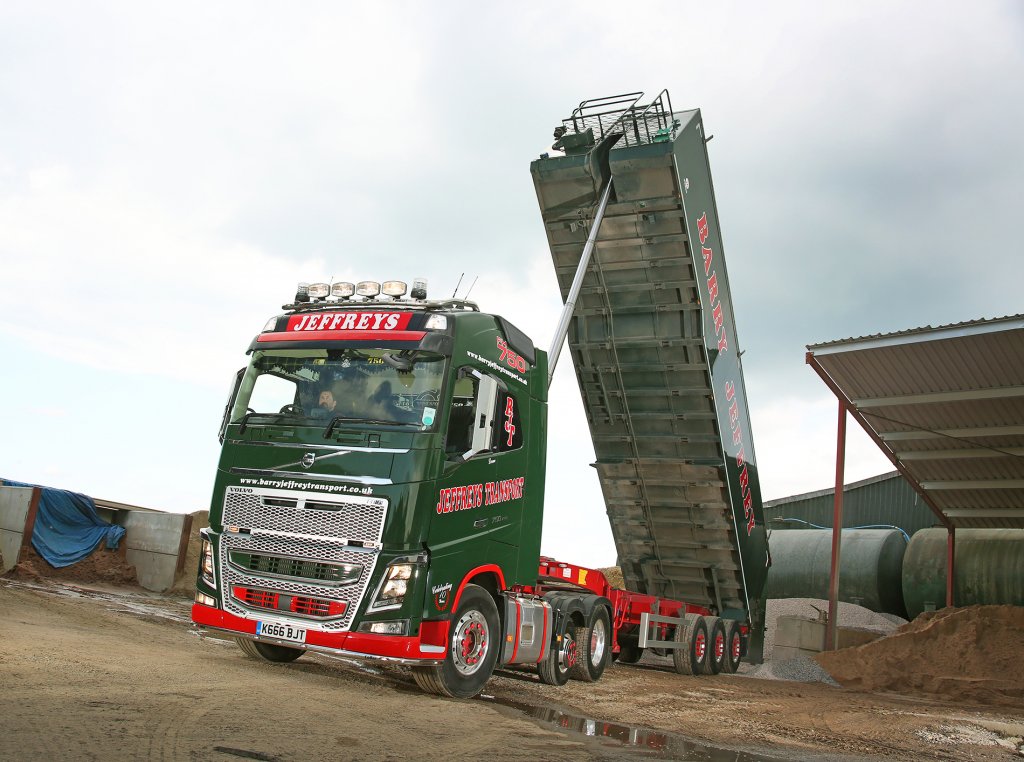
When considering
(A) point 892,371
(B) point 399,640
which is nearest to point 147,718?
(B) point 399,640

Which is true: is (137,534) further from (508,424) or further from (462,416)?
(462,416)

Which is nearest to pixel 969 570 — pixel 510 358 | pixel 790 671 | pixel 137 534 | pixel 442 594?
pixel 790 671

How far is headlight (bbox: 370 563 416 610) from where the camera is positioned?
7.02 metres

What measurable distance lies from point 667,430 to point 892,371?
220 inches

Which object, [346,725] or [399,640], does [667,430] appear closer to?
[399,640]

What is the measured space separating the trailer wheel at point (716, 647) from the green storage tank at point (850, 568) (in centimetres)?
838

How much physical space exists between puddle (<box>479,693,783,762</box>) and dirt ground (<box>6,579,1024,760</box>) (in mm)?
25

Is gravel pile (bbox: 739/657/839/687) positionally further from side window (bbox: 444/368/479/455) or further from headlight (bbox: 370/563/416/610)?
headlight (bbox: 370/563/416/610)

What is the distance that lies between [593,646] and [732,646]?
418 cm

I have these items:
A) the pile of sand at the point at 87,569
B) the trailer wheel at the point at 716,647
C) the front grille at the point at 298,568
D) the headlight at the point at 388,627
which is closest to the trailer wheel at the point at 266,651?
the front grille at the point at 298,568

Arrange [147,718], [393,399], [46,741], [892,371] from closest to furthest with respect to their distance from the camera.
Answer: [46,741]
[147,718]
[393,399]
[892,371]

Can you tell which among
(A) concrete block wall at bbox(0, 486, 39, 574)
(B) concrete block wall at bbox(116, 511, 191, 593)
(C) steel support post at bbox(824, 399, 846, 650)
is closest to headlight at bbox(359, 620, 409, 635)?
(C) steel support post at bbox(824, 399, 846, 650)

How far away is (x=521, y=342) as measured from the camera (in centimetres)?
878

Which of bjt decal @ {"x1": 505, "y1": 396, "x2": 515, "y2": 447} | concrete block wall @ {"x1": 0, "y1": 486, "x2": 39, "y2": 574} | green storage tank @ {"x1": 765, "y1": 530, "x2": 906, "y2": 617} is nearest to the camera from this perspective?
bjt decal @ {"x1": 505, "y1": 396, "x2": 515, "y2": 447}
